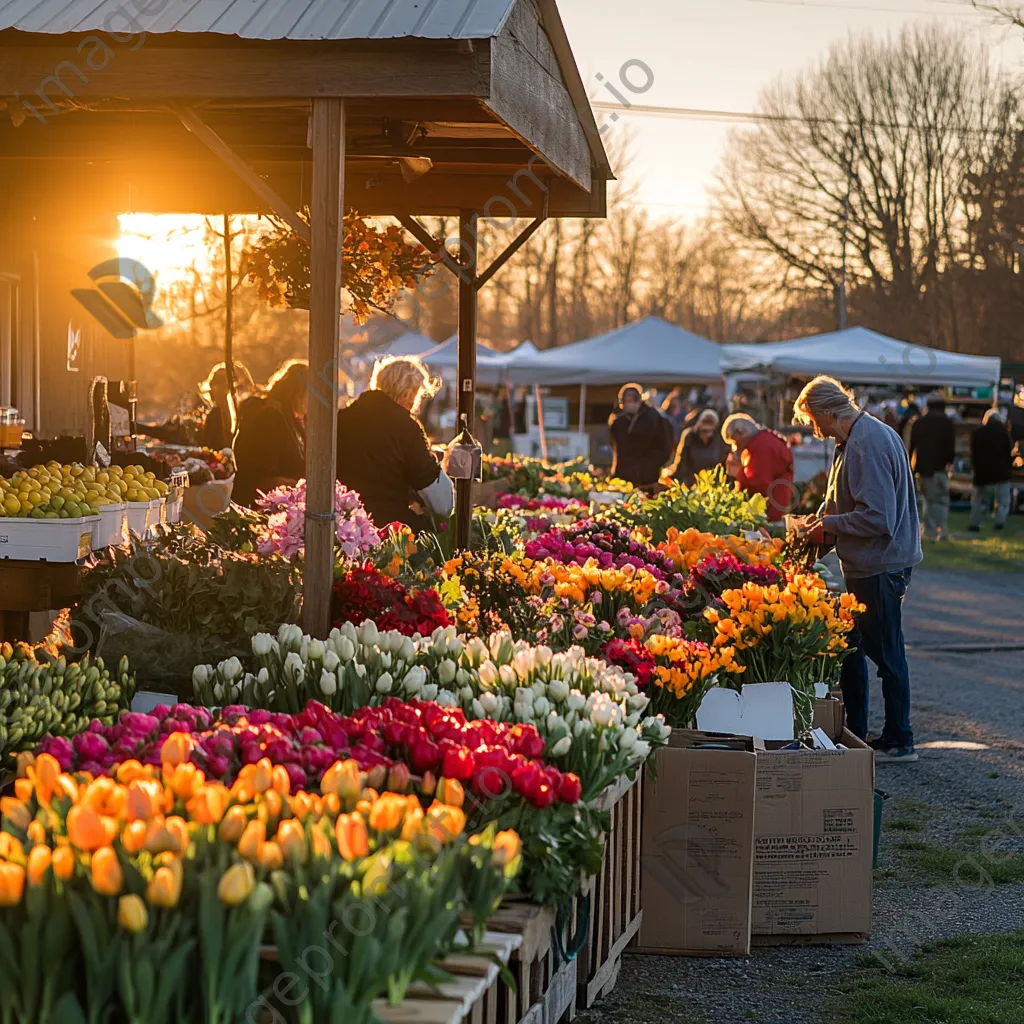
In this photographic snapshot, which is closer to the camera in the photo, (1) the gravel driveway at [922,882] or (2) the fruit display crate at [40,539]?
(1) the gravel driveway at [922,882]

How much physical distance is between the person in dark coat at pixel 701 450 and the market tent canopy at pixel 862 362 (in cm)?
546

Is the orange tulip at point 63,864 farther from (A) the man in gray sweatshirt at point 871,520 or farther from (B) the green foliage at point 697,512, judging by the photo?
(B) the green foliage at point 697,512

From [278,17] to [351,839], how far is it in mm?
2898

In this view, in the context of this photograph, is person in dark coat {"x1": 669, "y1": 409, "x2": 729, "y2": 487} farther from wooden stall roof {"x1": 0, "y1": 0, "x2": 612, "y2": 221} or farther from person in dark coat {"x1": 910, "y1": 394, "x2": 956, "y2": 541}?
wooden stall roof {"x1": 0, "y1": 0, "x2": 612, "y2": 221}

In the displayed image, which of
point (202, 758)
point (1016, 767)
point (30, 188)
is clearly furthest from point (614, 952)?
point (30, 188)

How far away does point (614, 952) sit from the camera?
4062mm

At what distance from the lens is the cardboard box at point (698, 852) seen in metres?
4.33

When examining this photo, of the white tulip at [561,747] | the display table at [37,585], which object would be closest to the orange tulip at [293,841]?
the white tulip at [561,747]

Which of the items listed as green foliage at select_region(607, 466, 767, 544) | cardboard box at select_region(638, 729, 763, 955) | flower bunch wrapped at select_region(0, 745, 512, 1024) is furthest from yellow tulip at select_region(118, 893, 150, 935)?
green foliage at select_region(607, 466, 767, 544)

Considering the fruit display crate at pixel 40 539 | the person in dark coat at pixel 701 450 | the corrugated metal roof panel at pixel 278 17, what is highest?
the corrugated metal roof panel at pixel 278 17

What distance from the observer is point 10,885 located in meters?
2.08

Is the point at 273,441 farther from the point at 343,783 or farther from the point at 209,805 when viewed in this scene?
the point at 209,805

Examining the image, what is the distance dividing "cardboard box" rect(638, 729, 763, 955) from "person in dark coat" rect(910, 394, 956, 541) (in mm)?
15108

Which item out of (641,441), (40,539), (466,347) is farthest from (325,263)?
(641,441)
